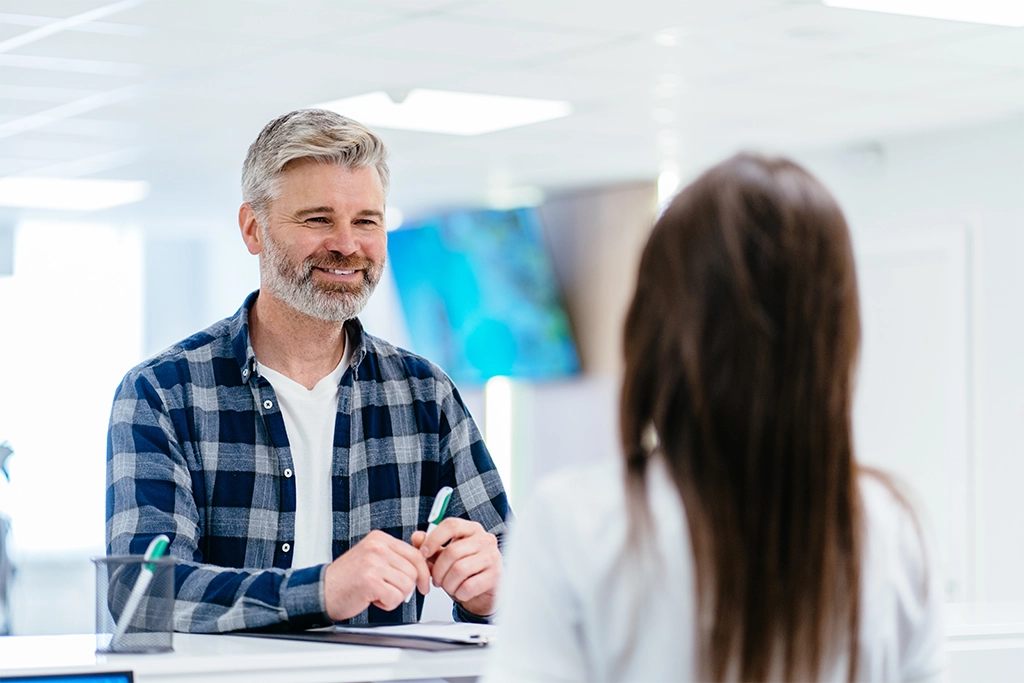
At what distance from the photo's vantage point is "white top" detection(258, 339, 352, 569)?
191cm

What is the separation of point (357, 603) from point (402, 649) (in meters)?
0.09

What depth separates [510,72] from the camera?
5.11 metres

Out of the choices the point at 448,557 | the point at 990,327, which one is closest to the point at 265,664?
the point at 448,557

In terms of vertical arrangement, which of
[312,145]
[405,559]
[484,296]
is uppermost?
[484,296]

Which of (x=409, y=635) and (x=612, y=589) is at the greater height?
(x=612, y=589)

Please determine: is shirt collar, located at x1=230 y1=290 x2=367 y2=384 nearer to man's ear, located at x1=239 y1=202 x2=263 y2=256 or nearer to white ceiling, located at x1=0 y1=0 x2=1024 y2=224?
man's ear, located at x1=239 y1=202 x2=263 y2=256

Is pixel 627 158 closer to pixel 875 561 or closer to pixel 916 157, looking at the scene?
pixel 916 157

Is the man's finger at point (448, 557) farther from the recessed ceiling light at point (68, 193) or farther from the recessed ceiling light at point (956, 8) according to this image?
the recessed ceiling light at point (68, 193)

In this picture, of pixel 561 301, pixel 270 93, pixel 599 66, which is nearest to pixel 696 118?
pixel 599 66

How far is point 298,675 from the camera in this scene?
4.75 ft

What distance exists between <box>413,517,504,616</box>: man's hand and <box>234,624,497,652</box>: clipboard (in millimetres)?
42

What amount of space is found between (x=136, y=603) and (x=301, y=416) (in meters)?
0.49

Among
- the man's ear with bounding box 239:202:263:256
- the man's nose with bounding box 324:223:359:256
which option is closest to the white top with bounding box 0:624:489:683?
the man's nose with bounding box 324:223:359:256

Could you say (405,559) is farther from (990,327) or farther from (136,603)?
(990,327)
